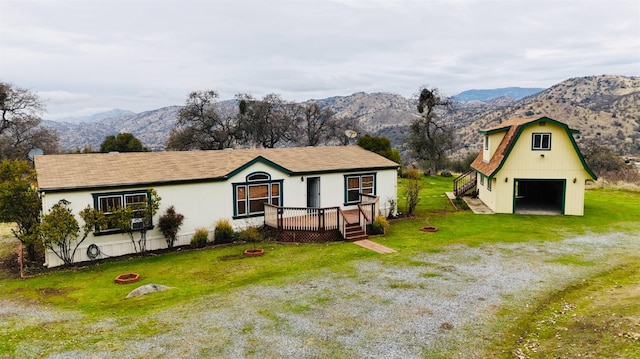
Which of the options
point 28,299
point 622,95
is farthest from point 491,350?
point 622,95

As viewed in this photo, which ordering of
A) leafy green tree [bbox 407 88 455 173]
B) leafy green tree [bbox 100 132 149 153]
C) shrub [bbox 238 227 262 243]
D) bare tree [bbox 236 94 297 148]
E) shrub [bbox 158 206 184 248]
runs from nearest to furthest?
shrub [bbox 158 206 184 248] < shrub [bbox 238 227 262 243] < leafy green tree [bbox 100 132 149 153] < leafy green tree [bbox 407 88 455 173] < bare tree [bbox 236 94 297 148]

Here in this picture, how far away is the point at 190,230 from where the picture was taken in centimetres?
1806

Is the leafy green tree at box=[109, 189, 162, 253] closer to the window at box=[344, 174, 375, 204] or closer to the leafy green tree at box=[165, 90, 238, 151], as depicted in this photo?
the window at box=[344, 174, 375, 204]

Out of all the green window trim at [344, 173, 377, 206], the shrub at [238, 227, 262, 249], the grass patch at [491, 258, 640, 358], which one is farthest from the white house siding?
the grass patch at [491, 258, 640, 358]

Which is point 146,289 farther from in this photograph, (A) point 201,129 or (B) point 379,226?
(A) point 201,129

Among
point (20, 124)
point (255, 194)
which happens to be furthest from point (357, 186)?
point (20, 124)

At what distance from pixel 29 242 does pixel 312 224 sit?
10816mm

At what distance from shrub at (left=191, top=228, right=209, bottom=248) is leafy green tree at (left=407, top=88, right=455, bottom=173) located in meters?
34.1

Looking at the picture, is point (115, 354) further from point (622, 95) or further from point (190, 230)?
point (622, 95)

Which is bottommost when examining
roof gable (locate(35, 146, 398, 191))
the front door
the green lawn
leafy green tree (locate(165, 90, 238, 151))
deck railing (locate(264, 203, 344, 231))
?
the green lawn

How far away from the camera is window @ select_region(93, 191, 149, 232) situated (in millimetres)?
15906

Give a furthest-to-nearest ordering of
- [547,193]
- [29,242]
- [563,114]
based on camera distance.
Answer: [563,114] → [547,193] → [29,242]

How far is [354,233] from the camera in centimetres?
1861

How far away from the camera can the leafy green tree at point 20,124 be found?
43531 millimetres
